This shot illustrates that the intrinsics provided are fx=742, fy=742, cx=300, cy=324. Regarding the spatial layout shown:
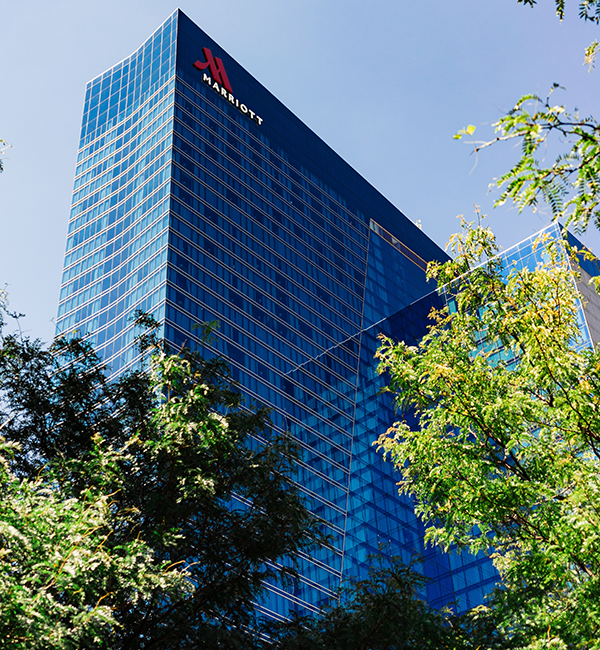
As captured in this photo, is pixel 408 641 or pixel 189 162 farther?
pixel 189 162

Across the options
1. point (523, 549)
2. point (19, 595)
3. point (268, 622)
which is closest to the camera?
point (19, 595)

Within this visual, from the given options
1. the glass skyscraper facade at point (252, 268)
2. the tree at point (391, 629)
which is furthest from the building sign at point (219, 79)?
the tree at point (391, 629)

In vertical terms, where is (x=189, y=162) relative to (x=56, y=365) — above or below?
above

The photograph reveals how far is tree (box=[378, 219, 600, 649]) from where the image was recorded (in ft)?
40.1

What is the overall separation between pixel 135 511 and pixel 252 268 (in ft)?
251

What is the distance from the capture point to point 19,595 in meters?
10.0

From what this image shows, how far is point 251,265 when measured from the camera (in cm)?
9000

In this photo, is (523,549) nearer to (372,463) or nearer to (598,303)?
(598,303)

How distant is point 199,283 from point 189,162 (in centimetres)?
1694

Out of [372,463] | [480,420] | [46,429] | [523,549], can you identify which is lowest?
[523,549]

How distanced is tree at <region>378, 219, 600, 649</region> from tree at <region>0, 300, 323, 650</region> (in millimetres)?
3423

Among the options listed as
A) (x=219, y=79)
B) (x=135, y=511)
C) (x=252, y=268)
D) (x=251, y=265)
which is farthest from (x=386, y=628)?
(x=219, y=79)

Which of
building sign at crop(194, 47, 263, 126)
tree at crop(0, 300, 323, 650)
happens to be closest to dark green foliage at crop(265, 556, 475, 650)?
tree at crop(0, 300, 323, 650)

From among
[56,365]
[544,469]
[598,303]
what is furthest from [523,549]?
[598,303]
